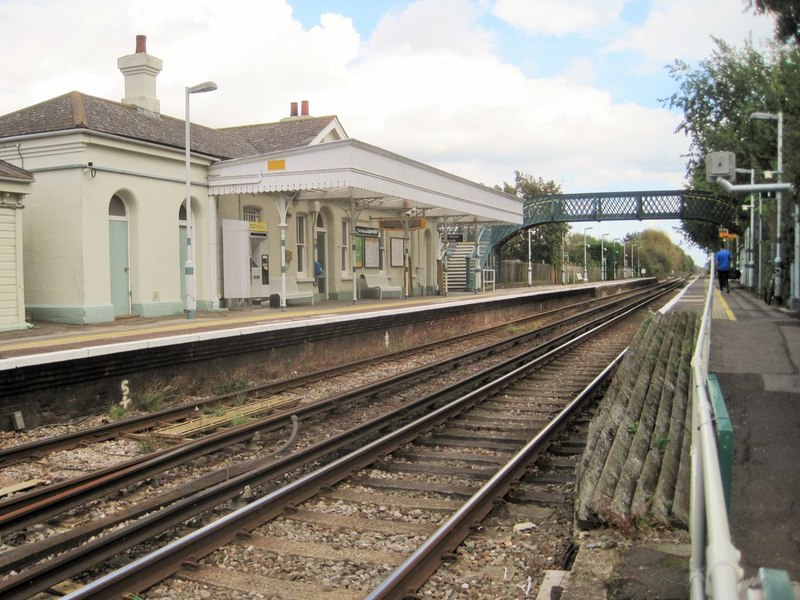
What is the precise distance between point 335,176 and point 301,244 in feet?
16.0

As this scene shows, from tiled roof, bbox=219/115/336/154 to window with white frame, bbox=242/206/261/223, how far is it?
3.92 m

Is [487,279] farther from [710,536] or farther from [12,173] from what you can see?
[710,536]

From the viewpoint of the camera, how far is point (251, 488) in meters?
6.59

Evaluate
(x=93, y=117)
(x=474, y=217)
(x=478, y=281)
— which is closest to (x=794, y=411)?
(x=93, y=117)

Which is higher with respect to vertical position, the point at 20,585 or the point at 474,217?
the point at 474,217

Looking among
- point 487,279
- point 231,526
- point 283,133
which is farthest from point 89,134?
point 487,279

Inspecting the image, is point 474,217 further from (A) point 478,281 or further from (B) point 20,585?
(B) point 20,585

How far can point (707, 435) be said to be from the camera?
275 cm

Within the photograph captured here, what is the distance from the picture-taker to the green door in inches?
716

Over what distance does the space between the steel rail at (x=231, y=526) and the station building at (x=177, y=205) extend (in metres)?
11.3

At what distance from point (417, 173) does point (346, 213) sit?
3.18 meters

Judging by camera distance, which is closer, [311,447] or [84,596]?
[84,596]

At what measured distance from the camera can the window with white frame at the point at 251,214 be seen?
22973 millimetres

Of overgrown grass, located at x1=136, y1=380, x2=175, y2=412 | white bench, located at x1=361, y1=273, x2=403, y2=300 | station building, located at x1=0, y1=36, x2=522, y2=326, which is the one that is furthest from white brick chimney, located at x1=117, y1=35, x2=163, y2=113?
overgrown grass, located at x1=136, y1=380, x2=175, y2=412
